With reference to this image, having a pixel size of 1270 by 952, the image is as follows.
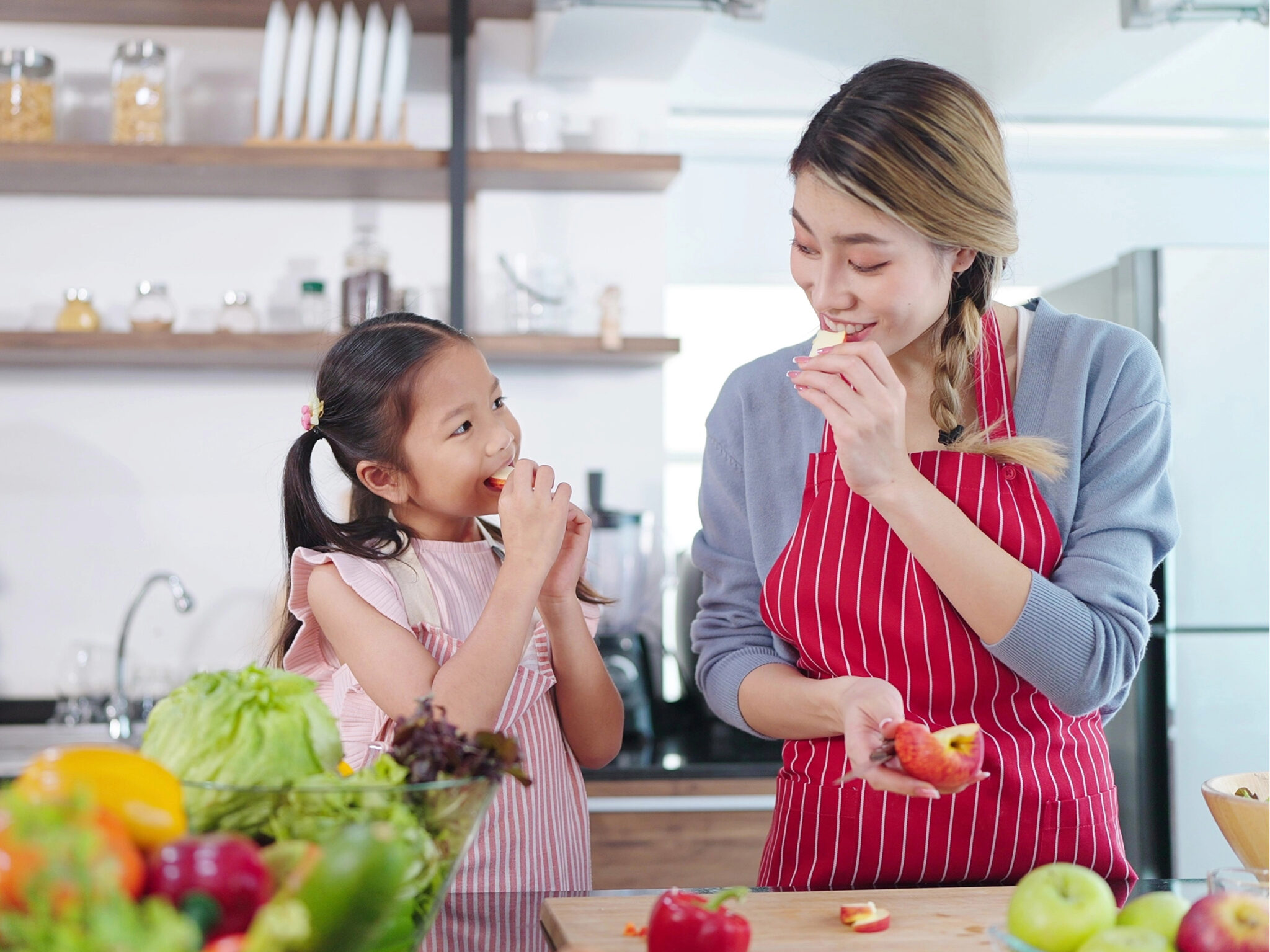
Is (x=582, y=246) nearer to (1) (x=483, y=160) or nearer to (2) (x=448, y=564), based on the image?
(1) (x=483, y=160)

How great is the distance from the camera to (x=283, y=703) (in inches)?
27.1

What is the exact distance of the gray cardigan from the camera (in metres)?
1.11

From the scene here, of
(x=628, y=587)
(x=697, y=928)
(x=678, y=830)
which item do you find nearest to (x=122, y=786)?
(x=697, y=928)

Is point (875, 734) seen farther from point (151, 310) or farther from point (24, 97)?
point (24, 97)

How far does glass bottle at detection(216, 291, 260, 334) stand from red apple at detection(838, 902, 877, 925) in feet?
6.40

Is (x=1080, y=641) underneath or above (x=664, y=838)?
above

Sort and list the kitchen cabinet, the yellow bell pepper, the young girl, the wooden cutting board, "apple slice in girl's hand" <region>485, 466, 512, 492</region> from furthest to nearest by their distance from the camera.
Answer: the kitchen cabinet < "apple slice in girl's hand" <region>485, 466, 512, 492</region> < the young girl < the wooden cutting board < the yellow bell pepper

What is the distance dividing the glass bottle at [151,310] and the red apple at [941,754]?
207cm

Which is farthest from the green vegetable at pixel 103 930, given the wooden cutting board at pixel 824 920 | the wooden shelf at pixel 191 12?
the wooden shelf at pixel 191 12

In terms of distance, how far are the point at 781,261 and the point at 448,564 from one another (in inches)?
94.5

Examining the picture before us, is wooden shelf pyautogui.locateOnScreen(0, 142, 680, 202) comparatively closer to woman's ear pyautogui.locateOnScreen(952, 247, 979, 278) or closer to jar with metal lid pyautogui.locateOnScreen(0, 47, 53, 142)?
jar with metal lid pyautogui.locateOnScreen(0, 47, 53, 142)

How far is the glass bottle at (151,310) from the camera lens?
8.16 feet

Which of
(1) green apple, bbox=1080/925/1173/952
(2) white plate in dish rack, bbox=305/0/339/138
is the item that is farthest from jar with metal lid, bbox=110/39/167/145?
(1) green apple, bbox=1080/925/1173/952

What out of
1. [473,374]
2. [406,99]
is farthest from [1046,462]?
[406,99]
